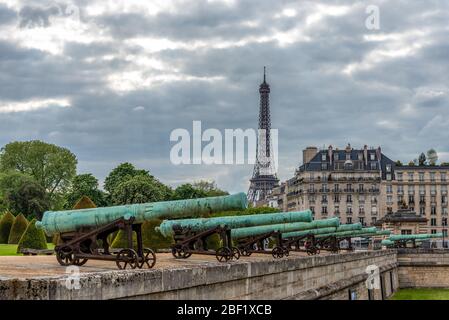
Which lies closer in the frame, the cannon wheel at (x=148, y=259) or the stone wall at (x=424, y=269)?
the cannon wheel at (x=148, y=259)

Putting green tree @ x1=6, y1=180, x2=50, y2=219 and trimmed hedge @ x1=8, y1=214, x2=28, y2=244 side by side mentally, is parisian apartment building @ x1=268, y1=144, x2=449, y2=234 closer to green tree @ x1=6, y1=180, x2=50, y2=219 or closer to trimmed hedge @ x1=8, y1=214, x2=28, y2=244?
green tree @ x1=6, y1=180, x2=50, y2=219

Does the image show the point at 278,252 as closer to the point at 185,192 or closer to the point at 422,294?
the point at 422,294

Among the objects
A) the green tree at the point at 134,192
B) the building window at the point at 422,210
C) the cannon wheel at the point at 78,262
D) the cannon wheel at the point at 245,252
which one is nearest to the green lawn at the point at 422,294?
the cannon wheel at the point at 245,252

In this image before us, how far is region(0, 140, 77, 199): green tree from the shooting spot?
83312mm

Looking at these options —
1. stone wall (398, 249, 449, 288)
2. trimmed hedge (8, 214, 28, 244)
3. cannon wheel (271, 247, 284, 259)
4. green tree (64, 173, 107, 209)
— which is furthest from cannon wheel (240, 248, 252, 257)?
green tree (64, 173, 107, 209)

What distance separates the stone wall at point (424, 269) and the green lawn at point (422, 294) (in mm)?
1609

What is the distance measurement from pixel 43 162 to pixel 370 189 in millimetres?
52738

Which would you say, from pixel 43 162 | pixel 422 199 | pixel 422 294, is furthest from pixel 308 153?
pixel 422 294

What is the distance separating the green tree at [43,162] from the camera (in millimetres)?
83312

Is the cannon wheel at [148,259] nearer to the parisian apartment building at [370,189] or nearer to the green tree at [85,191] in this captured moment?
the green tree at [85,191]

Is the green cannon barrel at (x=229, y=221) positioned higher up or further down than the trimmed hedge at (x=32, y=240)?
higher up

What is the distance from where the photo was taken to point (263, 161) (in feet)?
543

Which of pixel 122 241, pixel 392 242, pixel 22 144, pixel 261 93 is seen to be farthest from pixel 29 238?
pixel 261 93

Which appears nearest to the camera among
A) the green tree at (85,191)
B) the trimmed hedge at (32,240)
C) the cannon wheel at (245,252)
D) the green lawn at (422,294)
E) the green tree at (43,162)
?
the cannon wheel at (245,252)
